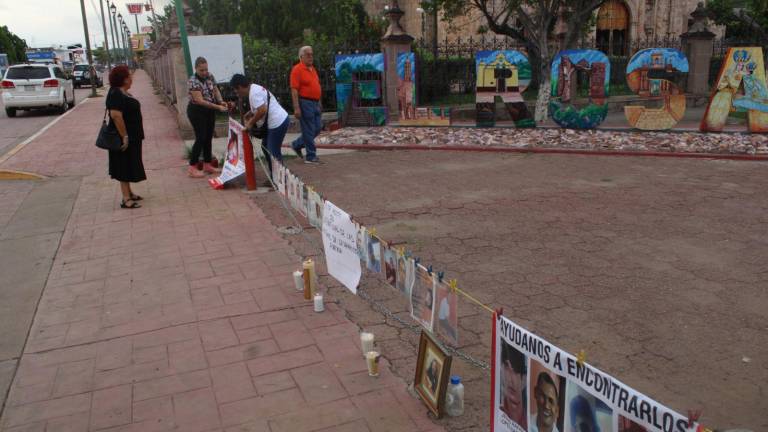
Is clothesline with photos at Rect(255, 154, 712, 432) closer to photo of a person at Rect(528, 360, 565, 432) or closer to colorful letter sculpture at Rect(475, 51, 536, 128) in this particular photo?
photo of a person at Rect(528, 360, 565, 432)

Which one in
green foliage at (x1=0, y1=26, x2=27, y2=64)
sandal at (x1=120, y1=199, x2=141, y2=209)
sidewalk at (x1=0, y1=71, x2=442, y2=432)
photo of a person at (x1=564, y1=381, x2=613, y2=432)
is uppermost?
green foliage at (x1=0, y1=26, x2=27, y2=64)

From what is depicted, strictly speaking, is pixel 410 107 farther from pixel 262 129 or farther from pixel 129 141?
pixel 129 141

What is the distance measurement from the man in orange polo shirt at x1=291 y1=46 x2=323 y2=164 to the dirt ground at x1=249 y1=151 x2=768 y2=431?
0.71m

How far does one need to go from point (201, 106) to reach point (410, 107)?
6.07 meters

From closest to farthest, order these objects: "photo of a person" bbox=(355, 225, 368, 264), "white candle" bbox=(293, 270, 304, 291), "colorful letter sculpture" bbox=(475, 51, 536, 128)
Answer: "photo of a person" bbox=(355, 225, 368, 264)
"white candle" bbox=(293, 270, 304, 291)
"colorful letter sculpture" bbox=(475, 51, 536, 128)

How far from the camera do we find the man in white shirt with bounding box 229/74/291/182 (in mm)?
8358

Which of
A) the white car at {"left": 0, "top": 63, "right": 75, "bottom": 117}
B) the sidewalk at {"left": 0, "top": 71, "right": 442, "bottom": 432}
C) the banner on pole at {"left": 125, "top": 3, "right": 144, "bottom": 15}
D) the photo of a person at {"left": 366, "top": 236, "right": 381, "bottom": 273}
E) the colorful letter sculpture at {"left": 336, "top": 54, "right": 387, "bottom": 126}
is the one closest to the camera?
the sidewalk at {"left": 0, "top": 71, "right": 442, "bottom": 432}

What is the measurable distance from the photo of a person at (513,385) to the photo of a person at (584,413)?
0.28 metres

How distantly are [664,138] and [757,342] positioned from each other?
8.67 meters

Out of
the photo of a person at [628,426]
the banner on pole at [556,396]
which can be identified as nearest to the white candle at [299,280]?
the banner on pole at [556,396]

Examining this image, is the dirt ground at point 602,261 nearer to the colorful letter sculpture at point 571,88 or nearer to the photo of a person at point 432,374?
the photo of a person at point 432,374

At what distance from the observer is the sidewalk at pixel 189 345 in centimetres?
346

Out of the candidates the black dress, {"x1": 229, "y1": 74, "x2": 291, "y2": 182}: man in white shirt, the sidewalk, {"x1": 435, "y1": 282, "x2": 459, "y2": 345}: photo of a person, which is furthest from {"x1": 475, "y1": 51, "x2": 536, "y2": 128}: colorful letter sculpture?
{"x1": 435, "y1": 282, "x2": 459, "y2": 345}: photo of a person

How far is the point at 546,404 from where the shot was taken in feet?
8.22
